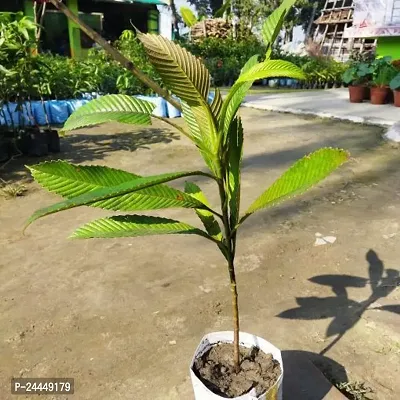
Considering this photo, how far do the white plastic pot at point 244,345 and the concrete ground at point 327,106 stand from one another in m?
7.17

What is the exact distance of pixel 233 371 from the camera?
5.20ft

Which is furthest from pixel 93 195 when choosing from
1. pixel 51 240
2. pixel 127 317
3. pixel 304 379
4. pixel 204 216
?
pixel 51 240

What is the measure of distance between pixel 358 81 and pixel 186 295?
9.52 meters

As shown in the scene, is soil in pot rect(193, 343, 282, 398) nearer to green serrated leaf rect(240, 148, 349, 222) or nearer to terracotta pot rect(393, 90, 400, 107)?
green serrated leaf rect(240, 148, 349, 222)

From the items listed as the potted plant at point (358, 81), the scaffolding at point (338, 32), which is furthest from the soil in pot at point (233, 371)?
the scaffolding at point (338, 32)

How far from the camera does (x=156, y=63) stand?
90cm

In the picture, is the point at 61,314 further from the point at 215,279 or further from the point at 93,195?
the point at 93,195

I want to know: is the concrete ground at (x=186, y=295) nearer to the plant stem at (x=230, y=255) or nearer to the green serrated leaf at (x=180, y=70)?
the plant stem at (x=230, y=255)

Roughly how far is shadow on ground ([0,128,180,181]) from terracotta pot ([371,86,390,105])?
5281mm

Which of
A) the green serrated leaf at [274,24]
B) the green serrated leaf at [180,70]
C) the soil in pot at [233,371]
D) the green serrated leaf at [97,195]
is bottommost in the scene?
the soil in pot at [233,371]

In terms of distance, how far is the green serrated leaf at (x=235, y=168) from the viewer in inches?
50.8

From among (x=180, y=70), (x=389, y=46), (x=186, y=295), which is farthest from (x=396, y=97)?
(x=180, y=70)

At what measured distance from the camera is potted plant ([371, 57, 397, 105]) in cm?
963

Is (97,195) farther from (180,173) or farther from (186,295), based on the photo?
(186,295)
